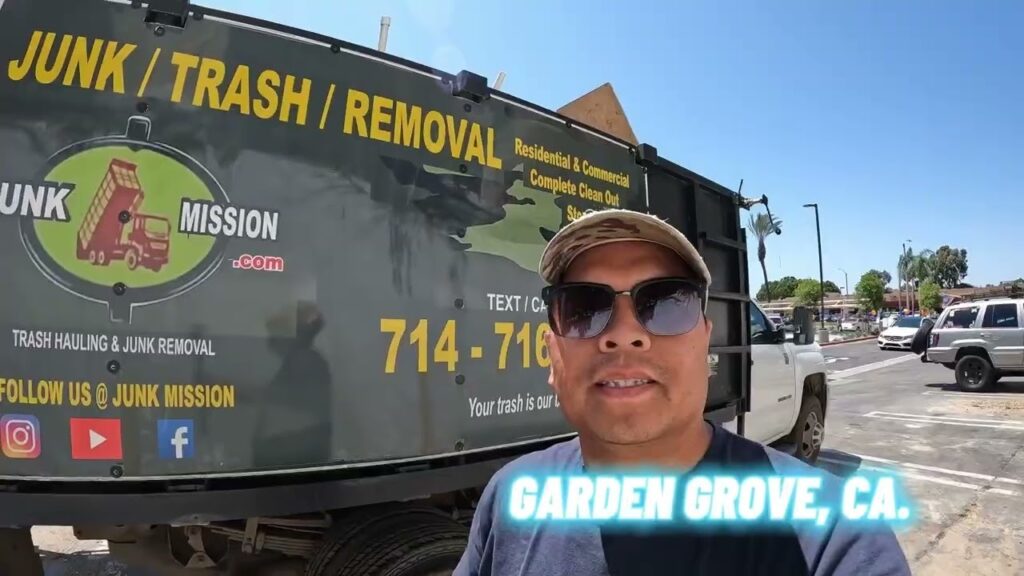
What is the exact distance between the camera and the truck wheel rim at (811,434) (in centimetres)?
613

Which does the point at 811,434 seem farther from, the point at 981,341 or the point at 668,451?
the point at 981,341

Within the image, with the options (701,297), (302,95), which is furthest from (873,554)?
(302,95)

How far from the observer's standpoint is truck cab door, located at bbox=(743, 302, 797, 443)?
502 centimetres

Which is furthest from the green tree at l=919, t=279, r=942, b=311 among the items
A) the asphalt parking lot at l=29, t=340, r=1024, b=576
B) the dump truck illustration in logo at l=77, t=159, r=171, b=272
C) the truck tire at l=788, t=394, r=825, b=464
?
the dump truck illustration in logo at l=77, t=159, r=171, b=272

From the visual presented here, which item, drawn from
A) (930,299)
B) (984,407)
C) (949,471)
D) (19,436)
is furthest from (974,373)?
(930,299)

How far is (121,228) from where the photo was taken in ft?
6.42

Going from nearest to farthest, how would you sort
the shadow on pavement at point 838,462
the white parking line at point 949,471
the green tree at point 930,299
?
the white parking line at point 949,471 < the shadow on pavement at point 838,462 < the green tree at point 930,299

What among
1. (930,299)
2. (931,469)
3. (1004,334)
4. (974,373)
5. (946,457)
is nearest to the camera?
(931,469)

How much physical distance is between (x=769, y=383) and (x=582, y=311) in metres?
4.57

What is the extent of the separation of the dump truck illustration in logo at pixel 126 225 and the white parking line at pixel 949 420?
10725 millimetres

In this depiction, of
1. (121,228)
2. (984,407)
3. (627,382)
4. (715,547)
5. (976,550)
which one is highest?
(121,228)

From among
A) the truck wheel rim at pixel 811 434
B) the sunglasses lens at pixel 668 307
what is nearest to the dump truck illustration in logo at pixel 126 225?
the sunglasses lens at pixel 668 307

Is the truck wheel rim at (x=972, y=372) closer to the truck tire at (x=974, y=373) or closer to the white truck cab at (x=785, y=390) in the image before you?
the truck tire at (x=974, y=373)

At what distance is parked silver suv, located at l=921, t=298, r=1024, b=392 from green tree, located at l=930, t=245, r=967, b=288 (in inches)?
3843
